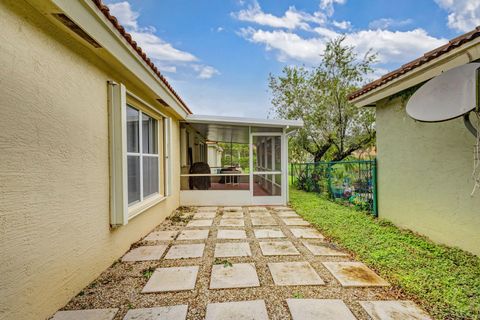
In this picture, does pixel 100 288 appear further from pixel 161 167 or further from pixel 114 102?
pixel 161 167

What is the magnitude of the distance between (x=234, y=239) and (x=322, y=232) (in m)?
1.96

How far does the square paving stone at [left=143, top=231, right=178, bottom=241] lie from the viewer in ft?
16.2

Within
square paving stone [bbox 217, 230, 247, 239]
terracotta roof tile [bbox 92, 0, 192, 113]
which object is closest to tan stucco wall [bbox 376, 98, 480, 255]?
square paving stone [bbox 217, 230, 247, 239]

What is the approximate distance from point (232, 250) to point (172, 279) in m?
1.30

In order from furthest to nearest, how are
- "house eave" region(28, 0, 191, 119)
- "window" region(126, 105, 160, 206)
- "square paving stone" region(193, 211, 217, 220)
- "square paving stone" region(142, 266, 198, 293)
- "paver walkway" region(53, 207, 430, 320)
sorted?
"square paving stone" region(193, 211, 217, 220) < "window" region(126, 105, 160, 206) < "square paving stone" region(142, 266, 198, 293) < "paver walkway" region(53, 207, 430, 320) < "house eave" region(28, 0, 191, 119)

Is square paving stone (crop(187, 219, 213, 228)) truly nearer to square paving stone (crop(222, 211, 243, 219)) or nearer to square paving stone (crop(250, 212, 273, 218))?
square paving stone (crop(222, 211, 243, 219))

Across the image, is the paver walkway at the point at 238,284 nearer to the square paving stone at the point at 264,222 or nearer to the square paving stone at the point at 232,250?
the square paving stone at the point at 232,250

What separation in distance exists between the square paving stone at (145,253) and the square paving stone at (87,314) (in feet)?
4.52

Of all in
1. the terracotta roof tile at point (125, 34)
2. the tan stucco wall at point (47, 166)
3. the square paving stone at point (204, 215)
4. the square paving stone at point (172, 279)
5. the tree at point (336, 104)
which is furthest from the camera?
the tree at point (336, 104)

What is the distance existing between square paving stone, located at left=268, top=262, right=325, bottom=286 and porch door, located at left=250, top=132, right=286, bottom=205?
481 cm

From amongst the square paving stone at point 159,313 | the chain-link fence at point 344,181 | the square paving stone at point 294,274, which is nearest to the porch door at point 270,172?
the chain-link fence at point 344,181

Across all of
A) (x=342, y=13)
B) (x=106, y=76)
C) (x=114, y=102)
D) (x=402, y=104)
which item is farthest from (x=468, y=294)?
(x=342, y=13)

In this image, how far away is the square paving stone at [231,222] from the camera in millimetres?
5961

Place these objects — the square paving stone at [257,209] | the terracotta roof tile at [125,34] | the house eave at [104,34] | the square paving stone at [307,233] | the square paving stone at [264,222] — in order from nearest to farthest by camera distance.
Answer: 1. the house eave at [104,34]
2. the terracotta roof tile at [125,34]
3. the square paving stone at [307,233]
4. the square paving stone at [264,222]
5. the square paving stone at [257,209]
